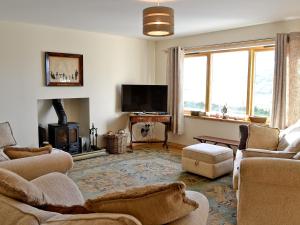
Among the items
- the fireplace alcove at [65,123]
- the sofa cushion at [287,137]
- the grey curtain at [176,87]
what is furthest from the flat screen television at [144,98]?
the sofa cushion at [287,137]

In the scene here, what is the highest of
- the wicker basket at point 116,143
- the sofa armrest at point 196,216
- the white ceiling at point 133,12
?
the white ceiling at point 133,12

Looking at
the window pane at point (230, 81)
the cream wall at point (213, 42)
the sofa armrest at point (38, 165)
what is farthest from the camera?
the window pane at point (230, 81)

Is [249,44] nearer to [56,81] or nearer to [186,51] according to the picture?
[186,51]

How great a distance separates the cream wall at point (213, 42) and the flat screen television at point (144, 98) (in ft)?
2.05

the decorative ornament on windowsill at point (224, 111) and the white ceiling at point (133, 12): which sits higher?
the white ceiling at point (133, 12)

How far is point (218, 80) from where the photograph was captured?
17.7 ft

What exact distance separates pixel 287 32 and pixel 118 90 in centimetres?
326

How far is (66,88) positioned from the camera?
16.5 ft

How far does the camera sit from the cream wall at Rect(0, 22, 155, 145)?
14.4 ft

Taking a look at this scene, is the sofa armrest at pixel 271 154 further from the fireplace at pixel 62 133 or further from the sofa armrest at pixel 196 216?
the fireplace at pixel 62 133

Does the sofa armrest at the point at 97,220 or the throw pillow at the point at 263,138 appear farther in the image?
the throw pillow at the point at 263,138

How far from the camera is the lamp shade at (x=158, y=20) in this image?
2.51 meters

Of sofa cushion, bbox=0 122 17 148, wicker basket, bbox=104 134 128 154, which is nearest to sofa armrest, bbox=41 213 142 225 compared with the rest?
sofa cushion, bbox=0 122 17 148

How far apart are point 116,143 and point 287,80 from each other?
314 centimetres
